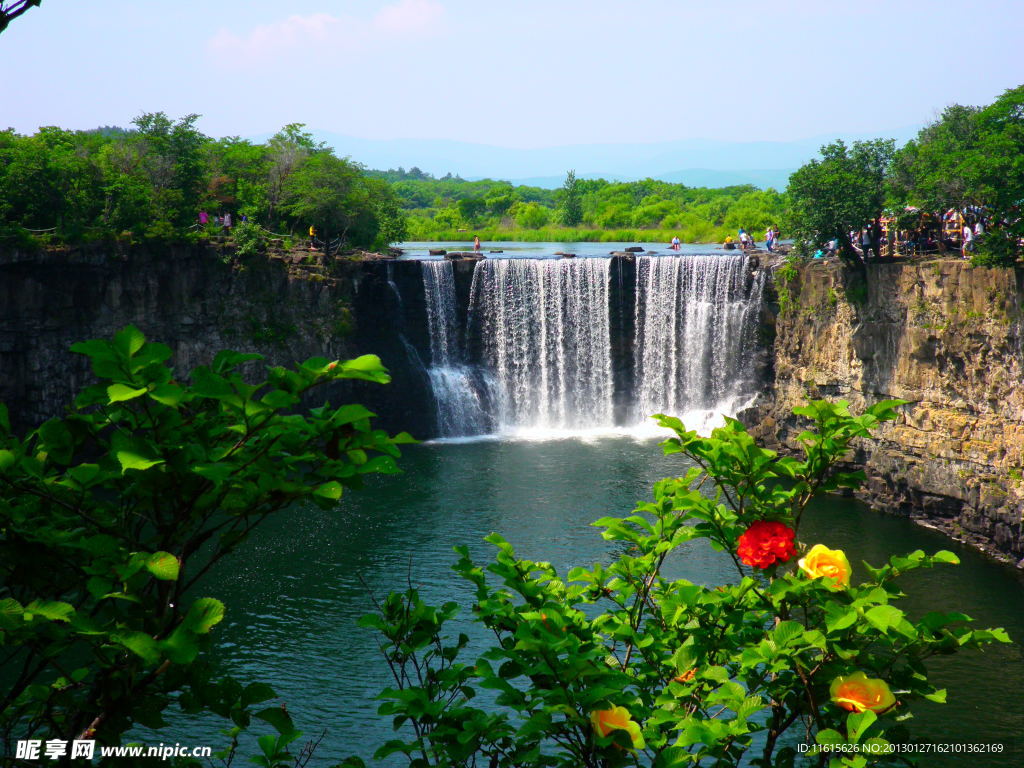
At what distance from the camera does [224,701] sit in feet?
12.0

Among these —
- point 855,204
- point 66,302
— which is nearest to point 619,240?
point 855,204

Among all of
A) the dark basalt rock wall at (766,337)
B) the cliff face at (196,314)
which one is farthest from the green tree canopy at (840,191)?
the cliff face at (196,314)

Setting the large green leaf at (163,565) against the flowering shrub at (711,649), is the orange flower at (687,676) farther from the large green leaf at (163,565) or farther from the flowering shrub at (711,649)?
the large green leaf at (163,565)

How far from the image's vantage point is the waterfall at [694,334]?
99.1 feet

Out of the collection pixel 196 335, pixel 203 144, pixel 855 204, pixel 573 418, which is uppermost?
pixel 203 144

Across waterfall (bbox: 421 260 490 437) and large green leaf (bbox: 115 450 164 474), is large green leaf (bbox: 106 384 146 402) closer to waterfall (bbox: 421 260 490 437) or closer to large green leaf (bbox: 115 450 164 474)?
large green leaf (bbox: 115 450 164 474)

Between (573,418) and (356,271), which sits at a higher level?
(356,271)

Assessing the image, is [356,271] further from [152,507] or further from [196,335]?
[152,507]

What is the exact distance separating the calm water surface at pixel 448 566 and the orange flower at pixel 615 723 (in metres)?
7.16

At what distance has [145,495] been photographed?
11.0ft

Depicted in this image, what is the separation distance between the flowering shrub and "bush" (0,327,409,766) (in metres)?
0.89

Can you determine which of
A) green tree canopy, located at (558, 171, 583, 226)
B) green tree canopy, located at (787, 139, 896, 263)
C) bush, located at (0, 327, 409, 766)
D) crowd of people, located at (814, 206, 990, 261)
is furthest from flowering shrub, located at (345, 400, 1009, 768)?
green tree canopy, located at (558, 171, 583, 226)

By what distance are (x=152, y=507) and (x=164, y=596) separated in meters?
A: 0.30

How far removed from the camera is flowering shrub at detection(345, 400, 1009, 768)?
3.85 metres
